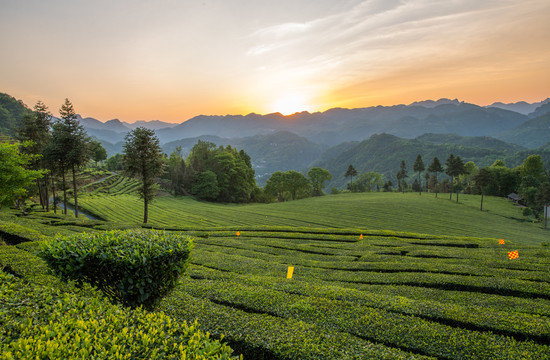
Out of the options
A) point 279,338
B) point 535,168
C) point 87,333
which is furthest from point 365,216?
point 535,168

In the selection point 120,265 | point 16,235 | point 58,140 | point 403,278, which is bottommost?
point 403,278

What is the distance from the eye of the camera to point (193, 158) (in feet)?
293

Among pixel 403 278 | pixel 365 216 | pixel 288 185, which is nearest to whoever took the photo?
pixel 403 278

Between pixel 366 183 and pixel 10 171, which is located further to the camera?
pixel 366 183

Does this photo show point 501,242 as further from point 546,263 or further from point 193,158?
point 193,158

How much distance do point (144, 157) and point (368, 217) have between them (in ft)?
132

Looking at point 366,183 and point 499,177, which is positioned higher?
point 499,177

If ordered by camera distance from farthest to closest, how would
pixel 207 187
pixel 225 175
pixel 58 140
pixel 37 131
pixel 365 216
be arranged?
pixel 225 175 < pixel 207 187 < pixel 365 216 < pixel 37 131 < pixel 58 140

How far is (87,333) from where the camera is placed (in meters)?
4.14

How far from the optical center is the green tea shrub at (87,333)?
3703 millimetres

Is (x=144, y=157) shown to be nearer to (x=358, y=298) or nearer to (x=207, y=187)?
(x=358, y=298)

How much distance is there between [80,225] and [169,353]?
2814cm

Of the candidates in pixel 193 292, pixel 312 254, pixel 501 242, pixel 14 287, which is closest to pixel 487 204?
pixel 501 242

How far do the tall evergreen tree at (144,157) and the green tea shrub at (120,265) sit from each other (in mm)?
28122
